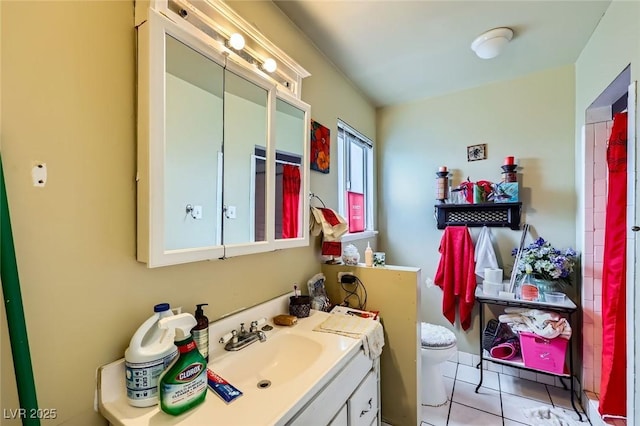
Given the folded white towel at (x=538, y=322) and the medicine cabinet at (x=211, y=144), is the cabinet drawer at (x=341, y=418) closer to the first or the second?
the medicine cabinet at (x=211, y=144)

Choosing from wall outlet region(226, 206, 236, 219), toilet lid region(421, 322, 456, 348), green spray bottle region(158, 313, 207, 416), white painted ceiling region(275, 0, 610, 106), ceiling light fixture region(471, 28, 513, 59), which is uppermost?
white painted ceiling region(275, 0, 610, 106)

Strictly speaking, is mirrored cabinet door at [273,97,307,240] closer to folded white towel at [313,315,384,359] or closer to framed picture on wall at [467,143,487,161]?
folded white towel at [313,315,384,359]

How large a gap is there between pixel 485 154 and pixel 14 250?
2918 mm

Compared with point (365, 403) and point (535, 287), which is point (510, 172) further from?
point (365, 403)

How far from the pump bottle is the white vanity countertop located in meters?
0.08

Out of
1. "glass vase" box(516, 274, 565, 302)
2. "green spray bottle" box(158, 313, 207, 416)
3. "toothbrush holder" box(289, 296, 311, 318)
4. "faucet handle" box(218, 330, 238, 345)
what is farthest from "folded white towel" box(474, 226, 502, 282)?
"green spray bottle" box(158, 313, 207, 416)

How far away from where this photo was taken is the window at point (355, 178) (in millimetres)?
2354

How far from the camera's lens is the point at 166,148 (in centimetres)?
99

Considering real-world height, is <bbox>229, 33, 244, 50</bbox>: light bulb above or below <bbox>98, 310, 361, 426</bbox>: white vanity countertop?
above

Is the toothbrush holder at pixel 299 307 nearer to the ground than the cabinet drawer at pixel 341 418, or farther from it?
farther from it

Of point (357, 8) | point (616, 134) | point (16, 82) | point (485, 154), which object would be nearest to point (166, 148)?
point (16, 82)

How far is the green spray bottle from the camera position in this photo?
0.78m

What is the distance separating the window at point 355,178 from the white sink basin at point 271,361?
3.91ft

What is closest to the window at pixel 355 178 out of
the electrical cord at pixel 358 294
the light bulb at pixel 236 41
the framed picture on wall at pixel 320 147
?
the framed picture on wall at pixel 320 147
